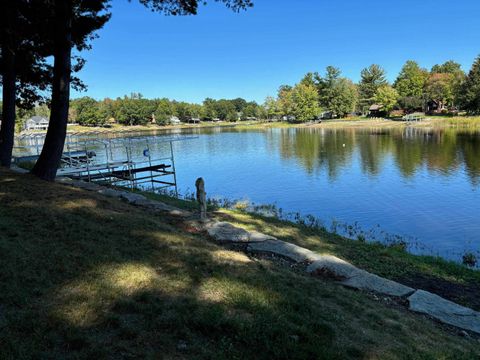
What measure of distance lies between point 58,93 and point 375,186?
17.5 m

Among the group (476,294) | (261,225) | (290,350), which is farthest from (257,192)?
(290,350)

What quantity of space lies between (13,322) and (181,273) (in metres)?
2.07

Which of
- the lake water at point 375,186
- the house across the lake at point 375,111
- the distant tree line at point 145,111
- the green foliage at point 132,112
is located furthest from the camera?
the green foliage at point 132,112

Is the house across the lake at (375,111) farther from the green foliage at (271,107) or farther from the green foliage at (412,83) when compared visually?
the green foliage at (271,107)

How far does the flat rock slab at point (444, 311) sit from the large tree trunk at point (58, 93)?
31.0 feet

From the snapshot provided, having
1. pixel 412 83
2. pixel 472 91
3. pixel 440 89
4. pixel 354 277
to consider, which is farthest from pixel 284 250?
pixel 412 83

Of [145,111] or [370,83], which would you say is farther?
[145,111]

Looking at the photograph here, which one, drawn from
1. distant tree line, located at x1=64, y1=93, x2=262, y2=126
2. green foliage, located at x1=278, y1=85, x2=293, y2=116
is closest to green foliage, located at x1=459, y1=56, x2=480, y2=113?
green foliage, located at x1=278, y1=85, x2=293, y2=116

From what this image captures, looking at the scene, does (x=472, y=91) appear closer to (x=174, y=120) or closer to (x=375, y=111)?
(x=375, y=111)

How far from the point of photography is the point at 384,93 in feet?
299

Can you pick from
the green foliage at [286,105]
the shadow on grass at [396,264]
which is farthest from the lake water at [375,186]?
the green foliage at [286,105]

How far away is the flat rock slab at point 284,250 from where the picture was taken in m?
7.77

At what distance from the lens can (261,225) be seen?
1123 centimetres

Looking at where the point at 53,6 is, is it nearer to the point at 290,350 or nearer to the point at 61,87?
Answer: the point at 61,87
